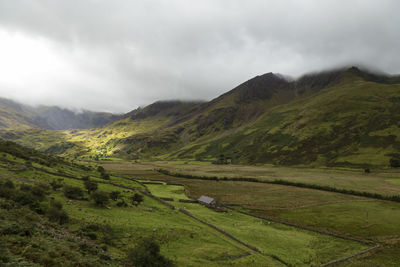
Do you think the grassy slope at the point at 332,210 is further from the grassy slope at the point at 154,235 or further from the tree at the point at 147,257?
the tree at the point at 147,257

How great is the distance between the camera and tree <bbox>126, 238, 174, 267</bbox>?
22.9m

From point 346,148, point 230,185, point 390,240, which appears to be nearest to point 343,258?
point 390,240

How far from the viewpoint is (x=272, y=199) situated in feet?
251

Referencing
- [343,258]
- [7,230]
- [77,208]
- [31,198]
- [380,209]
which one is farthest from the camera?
[380,209]

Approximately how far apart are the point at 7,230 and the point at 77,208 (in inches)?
885

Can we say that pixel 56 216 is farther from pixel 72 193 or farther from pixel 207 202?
pixel 207 202

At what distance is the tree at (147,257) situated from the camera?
75.2 feet

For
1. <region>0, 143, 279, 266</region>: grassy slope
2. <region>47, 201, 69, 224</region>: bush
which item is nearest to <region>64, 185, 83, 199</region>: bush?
<region>0, 143, 279, 266</region>: grassy slope

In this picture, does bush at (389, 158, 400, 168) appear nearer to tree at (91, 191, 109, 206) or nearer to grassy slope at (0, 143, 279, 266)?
grassy slope at (0, 143, 279, 266)

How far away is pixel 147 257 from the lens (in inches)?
912

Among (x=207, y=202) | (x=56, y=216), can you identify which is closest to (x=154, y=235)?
(x=56, y=216)

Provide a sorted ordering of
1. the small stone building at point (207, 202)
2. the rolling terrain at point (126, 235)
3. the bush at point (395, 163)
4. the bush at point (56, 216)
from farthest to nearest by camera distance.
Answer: the bush at point (395, 163), the small stone building at point (207, 202), the bush at point (56, 216), the rolling terrain at point (126, 235)

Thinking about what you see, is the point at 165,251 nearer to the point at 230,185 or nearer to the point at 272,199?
the point at 272,199

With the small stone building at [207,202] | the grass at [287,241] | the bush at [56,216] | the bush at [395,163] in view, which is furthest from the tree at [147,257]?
the bush at [395,163]
